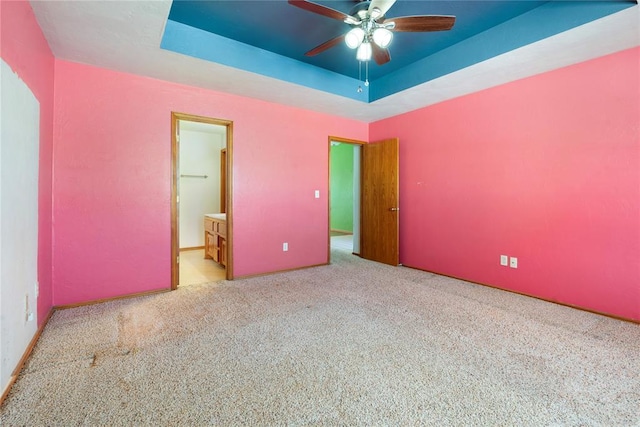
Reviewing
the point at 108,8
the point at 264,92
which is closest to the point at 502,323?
the point at 264,92

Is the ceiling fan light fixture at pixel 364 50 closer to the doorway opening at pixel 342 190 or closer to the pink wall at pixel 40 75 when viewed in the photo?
the pink wall at pixel 40 75

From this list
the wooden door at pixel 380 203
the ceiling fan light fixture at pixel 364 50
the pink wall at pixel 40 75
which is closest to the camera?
the pink wall at pixel 40 75

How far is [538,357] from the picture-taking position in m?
1.87

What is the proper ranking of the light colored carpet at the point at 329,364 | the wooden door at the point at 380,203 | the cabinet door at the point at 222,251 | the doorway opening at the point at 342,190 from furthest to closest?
the doorway opening at the point at 342,190
the wooden door at the point at 380,203
the cabinet door at the point at 222,251
the light colored carpet at the point at 329,364

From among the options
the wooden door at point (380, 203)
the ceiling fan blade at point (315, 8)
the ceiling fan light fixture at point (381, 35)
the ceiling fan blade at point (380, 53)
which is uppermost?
the ceiling fan blade at point (380, 53)

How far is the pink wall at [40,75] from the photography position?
1626 mm

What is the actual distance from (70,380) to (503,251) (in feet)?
12.9

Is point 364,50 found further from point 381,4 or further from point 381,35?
point 381,4

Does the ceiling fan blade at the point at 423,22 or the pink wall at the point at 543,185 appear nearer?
the ceiling fan blade at the point at 423,22

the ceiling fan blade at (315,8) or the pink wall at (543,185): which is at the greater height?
the ceiling fan blade at (315,8)

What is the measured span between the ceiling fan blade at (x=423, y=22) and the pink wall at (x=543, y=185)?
159 centimetres

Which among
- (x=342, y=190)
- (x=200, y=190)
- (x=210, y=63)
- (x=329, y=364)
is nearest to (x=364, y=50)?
(x=210, y=63)

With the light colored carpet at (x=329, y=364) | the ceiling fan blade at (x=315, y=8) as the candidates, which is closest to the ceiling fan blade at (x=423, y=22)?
the ceiling fan blade at (x=315, y=8)

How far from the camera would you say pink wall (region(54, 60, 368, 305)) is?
2.68 meters
